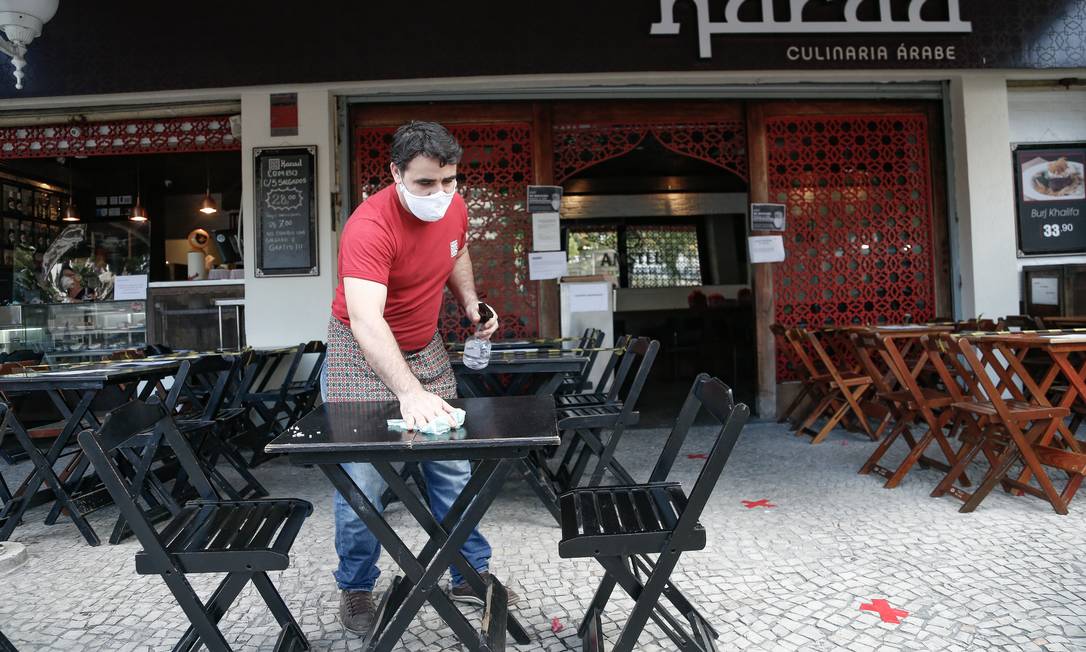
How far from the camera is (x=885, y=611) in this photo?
2.38m

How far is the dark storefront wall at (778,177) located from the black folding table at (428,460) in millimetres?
4153

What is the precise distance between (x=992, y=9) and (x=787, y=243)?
242cm

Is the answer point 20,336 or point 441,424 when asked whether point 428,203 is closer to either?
point 441,424

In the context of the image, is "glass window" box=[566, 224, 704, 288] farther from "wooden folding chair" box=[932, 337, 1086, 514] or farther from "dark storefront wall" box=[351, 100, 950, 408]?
"wooden folding chair" box=[932, 337, 1086, 514]

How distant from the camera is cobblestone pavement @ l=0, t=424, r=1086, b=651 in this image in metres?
2.27

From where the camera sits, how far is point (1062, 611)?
2344 millimetres

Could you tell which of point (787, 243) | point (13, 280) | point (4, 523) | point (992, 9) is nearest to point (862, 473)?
point (787, 243)

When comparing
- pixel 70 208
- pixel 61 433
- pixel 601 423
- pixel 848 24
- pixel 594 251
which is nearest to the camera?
pixel 601 423

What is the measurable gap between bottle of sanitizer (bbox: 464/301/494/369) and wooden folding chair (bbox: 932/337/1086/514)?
8.00 feet

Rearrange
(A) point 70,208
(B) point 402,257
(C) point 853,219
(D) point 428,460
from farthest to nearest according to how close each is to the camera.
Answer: (A) point 70,208 < (C) point 853,219 < (B) point 402,257 < (D) point 428,460

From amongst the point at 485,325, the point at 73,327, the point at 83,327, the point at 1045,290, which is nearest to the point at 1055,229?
the point at 1045,290

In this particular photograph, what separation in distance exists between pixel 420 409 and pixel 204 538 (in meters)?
0.75

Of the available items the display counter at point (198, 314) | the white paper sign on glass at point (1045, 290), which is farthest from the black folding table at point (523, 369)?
the white paper sign on glass at point (1045, 290)

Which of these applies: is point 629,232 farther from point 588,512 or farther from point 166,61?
point 588,512
